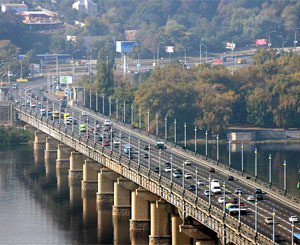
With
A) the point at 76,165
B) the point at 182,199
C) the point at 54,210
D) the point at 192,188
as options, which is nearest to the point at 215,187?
the point at 192,188

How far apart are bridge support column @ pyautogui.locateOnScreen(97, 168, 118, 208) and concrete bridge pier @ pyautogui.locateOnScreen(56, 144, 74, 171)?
3439 cm

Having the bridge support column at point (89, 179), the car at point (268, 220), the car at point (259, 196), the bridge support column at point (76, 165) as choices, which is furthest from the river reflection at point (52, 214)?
the car at point (268, 220)

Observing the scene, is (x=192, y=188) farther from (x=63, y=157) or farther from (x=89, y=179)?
(x=63, y=157)

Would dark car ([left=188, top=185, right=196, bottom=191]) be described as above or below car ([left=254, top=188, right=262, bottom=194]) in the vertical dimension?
below

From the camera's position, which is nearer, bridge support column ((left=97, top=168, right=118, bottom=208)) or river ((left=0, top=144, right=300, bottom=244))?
river ((left=0, top=144, right=300, bottom=244))

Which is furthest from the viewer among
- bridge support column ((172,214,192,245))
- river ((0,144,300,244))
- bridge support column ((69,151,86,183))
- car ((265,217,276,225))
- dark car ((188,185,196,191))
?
bridge support column ((69,151,86,183))

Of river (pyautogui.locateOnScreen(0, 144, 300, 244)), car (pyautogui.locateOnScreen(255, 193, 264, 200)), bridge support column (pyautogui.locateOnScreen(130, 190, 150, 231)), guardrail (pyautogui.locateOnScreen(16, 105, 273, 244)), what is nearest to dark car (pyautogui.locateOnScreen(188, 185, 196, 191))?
guardrail (pyautogui.locateOnScreen(16, 105, 273, 244))

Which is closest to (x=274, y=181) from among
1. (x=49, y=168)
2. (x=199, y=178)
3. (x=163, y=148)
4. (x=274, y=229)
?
(x=163, y=148)

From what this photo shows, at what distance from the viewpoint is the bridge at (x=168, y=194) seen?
110188 millimetres

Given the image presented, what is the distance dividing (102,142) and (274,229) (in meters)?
68.7

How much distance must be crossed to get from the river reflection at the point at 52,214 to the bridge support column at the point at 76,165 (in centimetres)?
210

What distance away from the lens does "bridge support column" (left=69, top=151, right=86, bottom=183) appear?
603 feet

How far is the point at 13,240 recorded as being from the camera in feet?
441

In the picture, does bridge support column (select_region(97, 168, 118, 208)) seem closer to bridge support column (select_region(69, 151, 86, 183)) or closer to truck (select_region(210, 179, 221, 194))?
bridge support column (select_region(69, 151, 86, 183))
